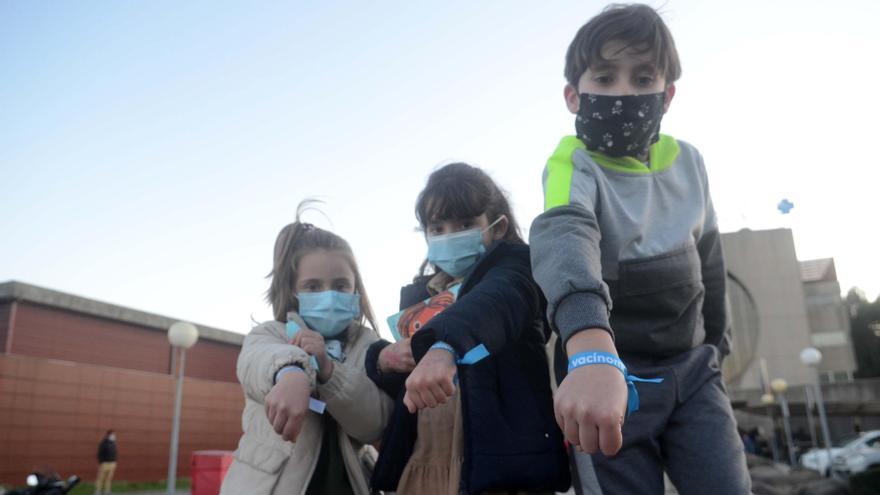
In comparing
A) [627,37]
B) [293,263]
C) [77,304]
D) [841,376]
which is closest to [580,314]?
[627,37]

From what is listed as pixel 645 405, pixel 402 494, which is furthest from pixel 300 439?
pixel 645 405

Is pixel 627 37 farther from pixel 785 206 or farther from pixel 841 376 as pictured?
pixel 841 376

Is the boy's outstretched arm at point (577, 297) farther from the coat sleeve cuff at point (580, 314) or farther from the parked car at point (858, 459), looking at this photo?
the parked car at point (858, 459)

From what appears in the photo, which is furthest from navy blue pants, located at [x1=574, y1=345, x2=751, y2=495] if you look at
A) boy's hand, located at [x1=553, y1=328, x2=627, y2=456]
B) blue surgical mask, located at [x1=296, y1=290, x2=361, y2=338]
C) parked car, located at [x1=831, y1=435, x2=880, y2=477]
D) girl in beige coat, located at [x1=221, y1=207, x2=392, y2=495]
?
parked car, located at [x1=831, y1=435, x2=880, y2=477]

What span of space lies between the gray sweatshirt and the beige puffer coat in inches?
36.6

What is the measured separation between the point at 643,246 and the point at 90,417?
52.5ft

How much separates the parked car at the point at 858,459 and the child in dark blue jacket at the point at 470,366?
54.2 ft

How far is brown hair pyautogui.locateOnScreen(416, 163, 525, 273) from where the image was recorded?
7.16 ft

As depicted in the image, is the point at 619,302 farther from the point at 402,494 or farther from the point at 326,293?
the point at 326,293

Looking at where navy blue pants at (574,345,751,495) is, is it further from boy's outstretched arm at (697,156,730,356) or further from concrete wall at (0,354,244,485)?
concrete wall at (0,354,244,485)

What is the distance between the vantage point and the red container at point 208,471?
8680mm

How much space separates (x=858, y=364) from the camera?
136ft

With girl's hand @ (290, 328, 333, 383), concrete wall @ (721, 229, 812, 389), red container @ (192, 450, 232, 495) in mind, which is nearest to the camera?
girl's hand @ (290, 328, 333, 383)

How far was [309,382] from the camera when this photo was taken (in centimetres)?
185
